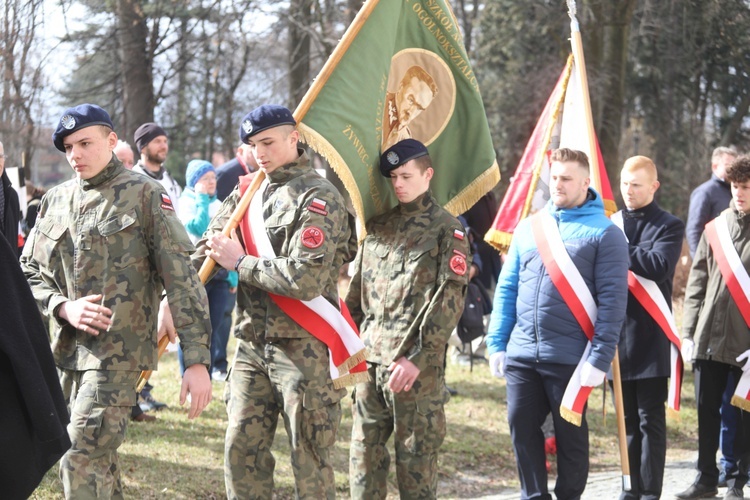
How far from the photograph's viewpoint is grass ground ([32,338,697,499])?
6578 millimetres

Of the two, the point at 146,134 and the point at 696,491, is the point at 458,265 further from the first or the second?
the point at 146,134

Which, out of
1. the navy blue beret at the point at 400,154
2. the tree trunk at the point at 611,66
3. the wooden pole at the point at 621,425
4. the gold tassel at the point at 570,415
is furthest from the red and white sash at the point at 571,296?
the tree trunk at the point at 611,66

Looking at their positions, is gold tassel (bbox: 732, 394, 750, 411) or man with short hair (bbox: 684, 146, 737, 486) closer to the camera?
gold tassel (bbox: 732, 394, 750, 411)

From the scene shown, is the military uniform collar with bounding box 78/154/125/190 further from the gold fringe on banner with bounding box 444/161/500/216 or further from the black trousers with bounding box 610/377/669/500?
the black trousers with bounding box 610/377/669/500

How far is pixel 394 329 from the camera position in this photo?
5.59 metres

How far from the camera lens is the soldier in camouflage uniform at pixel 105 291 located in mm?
4465

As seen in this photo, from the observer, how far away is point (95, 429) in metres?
4.45

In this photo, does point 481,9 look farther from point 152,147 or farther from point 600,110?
point 152,147

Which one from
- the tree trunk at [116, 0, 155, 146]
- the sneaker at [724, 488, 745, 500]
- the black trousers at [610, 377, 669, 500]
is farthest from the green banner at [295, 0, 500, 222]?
the tree trunk at [116, 0, 155, 146]

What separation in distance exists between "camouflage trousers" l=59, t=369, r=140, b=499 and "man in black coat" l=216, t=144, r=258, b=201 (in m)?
4.59

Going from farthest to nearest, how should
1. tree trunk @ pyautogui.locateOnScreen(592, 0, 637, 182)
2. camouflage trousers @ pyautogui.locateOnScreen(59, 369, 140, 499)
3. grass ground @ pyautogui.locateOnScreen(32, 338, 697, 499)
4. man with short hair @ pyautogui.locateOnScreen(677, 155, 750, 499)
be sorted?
tree trunk @ pyautogui.locateOnScreen(592, 0, 637, 182), man with short hair @ pyautogui.locateOnScreen(677, 155, 750, 499), grass ground @ pyautogui.locateOnScreen(32, 338, 697, 499), camouflage trousers @ pyautogui.locateOnScreen(59, 369, 140, 499)

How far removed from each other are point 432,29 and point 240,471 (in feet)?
9.35

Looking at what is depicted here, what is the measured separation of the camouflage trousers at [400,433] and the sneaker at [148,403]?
117 inches

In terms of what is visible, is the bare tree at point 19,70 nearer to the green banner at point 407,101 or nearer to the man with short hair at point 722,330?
the green banner at point 407,101
